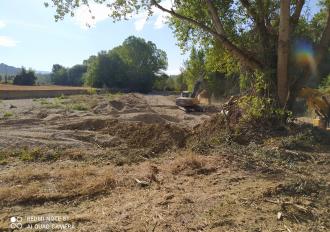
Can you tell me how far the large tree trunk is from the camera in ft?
38.0

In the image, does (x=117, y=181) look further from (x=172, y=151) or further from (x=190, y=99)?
(x=190, y=99)

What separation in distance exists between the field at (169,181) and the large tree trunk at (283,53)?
3.84ft

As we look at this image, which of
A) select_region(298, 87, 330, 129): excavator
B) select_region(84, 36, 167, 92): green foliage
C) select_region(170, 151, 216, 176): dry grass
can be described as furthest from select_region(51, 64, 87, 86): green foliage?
select_region(170, 151, 216, 176): dry grass

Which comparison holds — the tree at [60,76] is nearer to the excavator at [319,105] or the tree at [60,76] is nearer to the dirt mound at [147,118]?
the dirt mound at [147,118]

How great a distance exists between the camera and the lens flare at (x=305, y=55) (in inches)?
497

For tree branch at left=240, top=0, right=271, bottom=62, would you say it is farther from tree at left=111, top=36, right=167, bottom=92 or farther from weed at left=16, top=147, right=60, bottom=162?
tree at left=111, top=36, right=167, bottom=92

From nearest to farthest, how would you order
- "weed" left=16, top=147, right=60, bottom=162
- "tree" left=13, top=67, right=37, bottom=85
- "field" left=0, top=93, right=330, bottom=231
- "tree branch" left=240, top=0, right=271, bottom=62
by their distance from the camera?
"field" left=0, top=93, right=330, bottom=231 < "weed" left=16, top=147, right=60, bottom=162 < "tree branch" left=240, top=0, right=271, bottom=62 < "tree" left=13, top=67, right=37, bottom=85

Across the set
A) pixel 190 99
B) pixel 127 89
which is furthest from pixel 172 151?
pixel 127 89

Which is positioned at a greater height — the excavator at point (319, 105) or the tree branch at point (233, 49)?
the tree branch at point (233, 49)

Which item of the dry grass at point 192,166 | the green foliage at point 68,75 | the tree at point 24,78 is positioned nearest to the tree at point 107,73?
the tree at point 24,78

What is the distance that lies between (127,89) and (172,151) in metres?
65.3

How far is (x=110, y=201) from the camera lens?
6898 millimetres

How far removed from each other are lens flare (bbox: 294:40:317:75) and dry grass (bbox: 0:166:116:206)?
7.03 metres

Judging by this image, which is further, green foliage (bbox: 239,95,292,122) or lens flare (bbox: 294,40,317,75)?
lens flare (bbox: 294,40,317,75)
